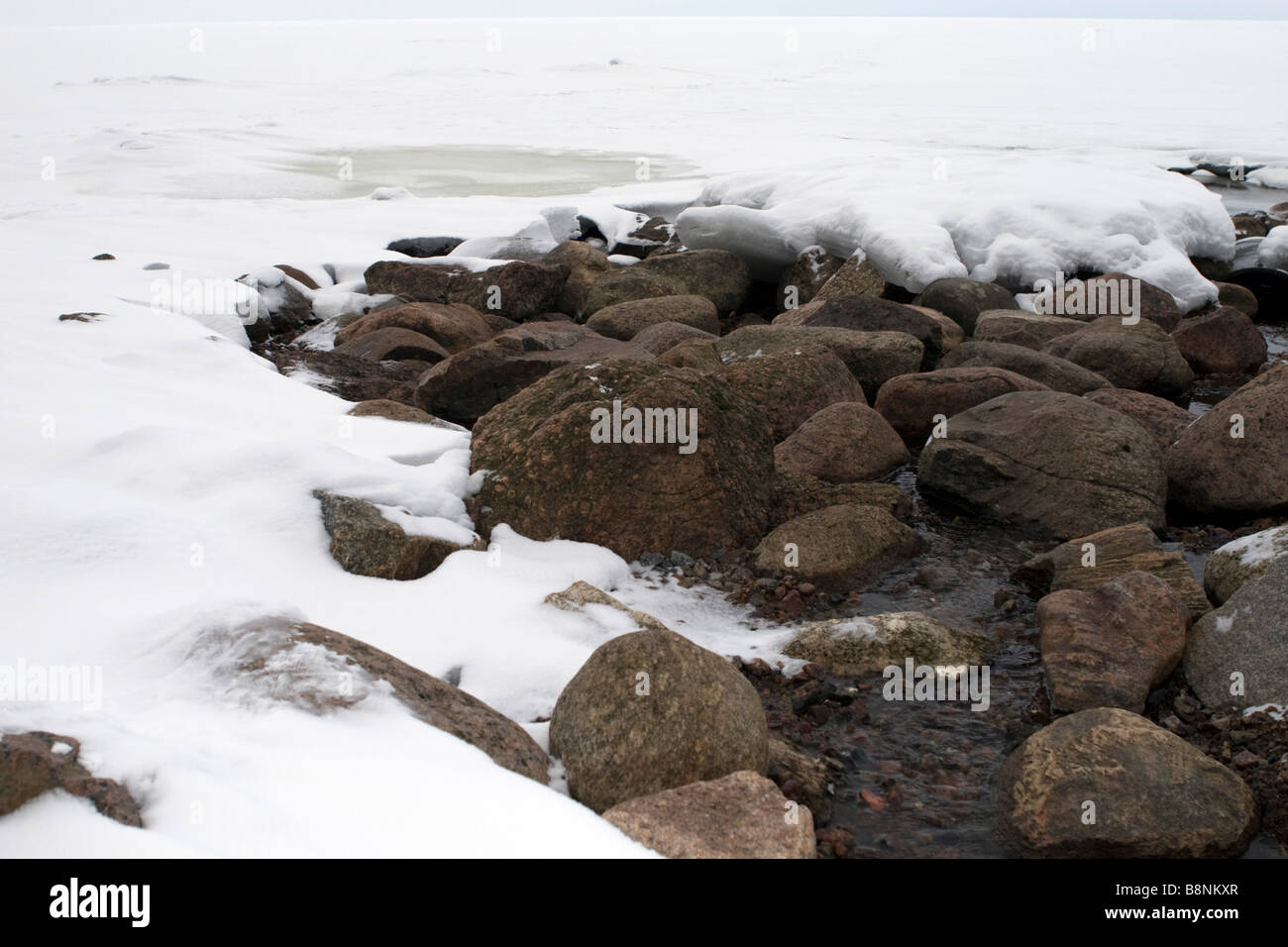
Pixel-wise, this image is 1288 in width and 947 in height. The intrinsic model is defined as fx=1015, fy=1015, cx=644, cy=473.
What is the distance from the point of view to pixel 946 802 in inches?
137

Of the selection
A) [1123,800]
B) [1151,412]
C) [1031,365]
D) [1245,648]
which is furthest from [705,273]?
[1123,800]

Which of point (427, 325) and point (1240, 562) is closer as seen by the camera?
point (1240, 562)

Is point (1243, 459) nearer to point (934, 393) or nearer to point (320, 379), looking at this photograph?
point (934, 393)

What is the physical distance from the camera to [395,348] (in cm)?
815

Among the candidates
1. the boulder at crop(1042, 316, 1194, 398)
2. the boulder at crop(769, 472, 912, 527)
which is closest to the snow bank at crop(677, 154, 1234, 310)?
the boulder at crop(1042, 316, 1194, 398)

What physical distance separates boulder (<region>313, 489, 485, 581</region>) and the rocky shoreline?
1cm

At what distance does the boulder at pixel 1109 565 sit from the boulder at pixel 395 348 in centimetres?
504

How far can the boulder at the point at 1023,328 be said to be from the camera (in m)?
8.44

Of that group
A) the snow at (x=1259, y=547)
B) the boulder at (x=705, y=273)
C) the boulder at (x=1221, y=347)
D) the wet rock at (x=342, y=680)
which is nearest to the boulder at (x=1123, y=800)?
the snow at (x=1259, y=547)

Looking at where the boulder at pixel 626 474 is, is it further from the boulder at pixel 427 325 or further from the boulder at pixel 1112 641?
the boulder at pixel 427 325

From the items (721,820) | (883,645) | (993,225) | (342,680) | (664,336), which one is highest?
(993,225)

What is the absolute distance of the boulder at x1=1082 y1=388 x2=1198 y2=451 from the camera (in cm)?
645

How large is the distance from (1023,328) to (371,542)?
6191 millimetres

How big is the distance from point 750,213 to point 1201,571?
7.22 m
